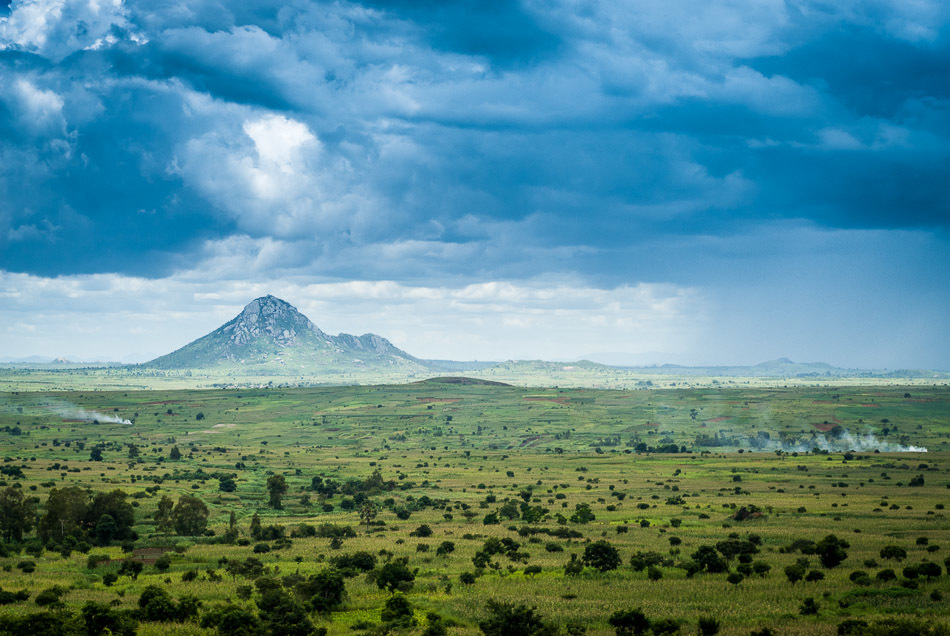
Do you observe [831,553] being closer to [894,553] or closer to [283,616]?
[894,553]

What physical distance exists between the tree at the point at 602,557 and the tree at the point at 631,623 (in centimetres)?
1984

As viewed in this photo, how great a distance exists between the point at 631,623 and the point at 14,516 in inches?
2937

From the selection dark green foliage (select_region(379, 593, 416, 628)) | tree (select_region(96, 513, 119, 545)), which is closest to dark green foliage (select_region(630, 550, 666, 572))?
dark green foliage (select_region(379, 593, 416, 628))

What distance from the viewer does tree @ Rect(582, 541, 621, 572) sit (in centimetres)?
6675

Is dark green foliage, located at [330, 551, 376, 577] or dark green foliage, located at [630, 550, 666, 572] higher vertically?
dark green foliage, located at [630, 550, 666, 572]

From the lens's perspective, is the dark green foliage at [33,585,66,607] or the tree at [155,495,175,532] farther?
the tree at [155,495,175,532]

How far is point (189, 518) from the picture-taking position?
95.1m

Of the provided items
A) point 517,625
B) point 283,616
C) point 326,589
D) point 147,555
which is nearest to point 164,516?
point 147,555

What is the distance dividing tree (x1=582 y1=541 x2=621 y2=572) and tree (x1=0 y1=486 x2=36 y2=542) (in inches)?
2593

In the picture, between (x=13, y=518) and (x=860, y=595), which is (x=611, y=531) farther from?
(x=13, y=518)

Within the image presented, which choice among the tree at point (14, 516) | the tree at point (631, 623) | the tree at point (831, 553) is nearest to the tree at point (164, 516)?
the tree at point (14, 516)

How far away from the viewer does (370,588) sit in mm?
62531

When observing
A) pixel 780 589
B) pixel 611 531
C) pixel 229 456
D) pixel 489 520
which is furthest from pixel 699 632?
pixel 229 456

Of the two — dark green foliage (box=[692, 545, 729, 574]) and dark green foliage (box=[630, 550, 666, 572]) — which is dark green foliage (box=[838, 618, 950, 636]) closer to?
dark green foliage (box=[692, 545, 729, 574])
